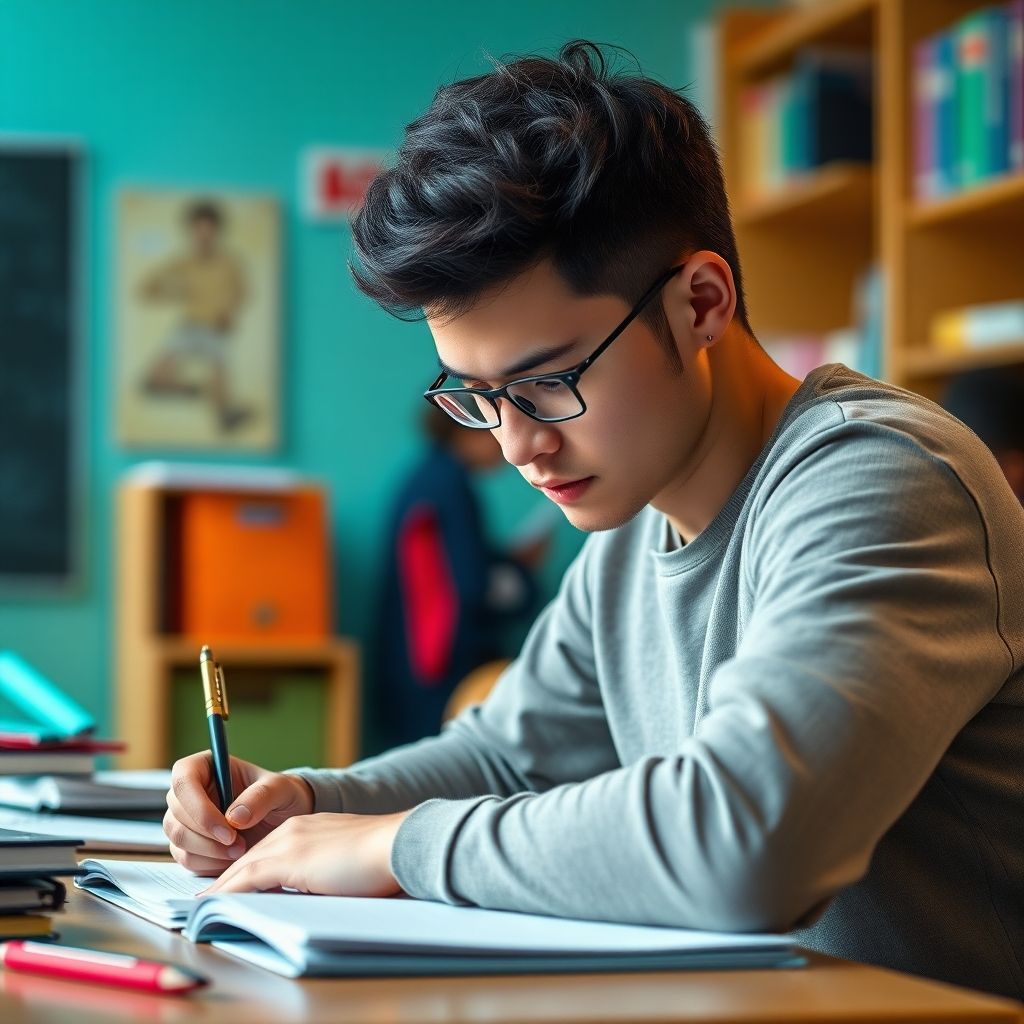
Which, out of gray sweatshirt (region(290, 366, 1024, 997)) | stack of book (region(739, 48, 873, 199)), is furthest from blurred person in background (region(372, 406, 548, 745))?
gray sweatshirt (region(290, 366, 1024, 997))

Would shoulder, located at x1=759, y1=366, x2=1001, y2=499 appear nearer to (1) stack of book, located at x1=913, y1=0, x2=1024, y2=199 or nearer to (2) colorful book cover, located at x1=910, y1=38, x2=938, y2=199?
(1) stack of book, located at x1=913, y1=0, x2=1024, y2=199

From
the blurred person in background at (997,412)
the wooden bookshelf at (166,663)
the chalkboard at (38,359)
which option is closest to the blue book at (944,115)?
the blurred person in background at (997,412)

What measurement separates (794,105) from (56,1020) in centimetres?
374

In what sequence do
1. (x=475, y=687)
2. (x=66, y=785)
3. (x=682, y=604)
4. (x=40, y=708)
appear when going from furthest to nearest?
(x=475, y=687) < (x=40, y=708) < (x=66, y=785) < (x=682, y=604)

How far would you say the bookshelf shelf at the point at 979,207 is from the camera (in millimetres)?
3217

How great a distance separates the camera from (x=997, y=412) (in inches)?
119

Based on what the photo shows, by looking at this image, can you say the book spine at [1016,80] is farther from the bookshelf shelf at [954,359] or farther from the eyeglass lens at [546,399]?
the eyeglass lens at [546,399]

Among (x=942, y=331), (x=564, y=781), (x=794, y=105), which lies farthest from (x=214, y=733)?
(x=794, y=105)

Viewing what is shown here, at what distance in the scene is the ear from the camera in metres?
1.22

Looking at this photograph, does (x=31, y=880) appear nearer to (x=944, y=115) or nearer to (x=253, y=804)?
(x=253, y=804)

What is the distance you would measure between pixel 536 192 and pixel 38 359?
10.5 ft

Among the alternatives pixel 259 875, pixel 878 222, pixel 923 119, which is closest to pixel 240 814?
pixel 259 875

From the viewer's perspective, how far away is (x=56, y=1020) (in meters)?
0.73

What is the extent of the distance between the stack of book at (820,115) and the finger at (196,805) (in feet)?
10.4
